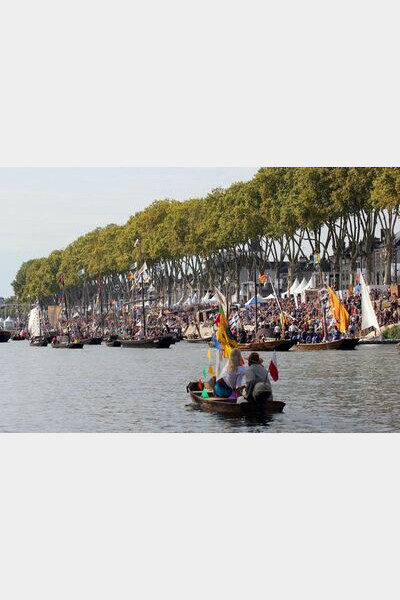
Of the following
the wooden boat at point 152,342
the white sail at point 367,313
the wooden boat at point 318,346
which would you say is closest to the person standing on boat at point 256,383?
the white sail at point 367,313

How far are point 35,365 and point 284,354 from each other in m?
12.9

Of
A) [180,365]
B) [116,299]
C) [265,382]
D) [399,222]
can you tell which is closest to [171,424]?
[265,382]

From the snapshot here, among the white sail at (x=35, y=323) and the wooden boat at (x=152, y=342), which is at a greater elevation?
the white sail at (x=35, y=323)

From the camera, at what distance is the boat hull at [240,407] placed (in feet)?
85.7

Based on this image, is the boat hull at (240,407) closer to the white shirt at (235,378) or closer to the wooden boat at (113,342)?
the white shirt at (235,378)

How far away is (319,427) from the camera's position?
85.7 feet

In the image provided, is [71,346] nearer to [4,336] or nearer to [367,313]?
[4,336]

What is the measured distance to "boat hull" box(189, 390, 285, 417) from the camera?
26125 mm

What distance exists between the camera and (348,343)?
201 feet

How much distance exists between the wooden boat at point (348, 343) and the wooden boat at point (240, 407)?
3409 centimetres

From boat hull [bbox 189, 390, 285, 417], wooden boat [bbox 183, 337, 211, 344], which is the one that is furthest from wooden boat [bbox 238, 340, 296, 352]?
boat hull [bbox 189, 390, 285, 417]

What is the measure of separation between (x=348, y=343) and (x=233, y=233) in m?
24.3

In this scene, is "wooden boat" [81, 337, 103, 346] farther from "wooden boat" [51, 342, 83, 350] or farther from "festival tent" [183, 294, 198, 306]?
"festival tent" [183, 294, 198, 306]

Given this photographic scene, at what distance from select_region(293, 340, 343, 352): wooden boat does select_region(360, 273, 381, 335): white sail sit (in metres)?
Result: 2.14
